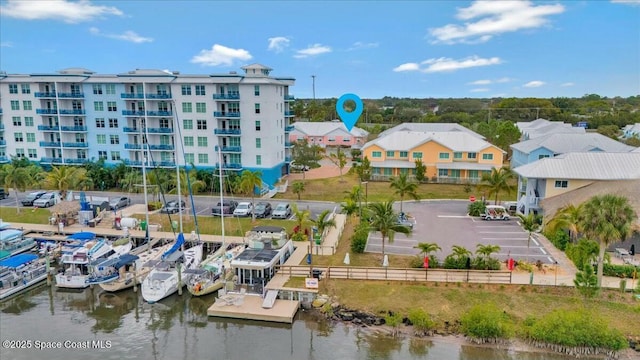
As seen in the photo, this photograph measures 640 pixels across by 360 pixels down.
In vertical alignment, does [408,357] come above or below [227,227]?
below

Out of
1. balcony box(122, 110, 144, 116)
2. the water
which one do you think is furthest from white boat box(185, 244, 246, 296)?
balcony box(122, 110, 144, 116)

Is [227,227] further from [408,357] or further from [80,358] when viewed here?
[408,357]

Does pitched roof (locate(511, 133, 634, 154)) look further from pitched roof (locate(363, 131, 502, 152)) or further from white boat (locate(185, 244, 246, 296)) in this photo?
white boat (locate(185, 244, 246, 296))

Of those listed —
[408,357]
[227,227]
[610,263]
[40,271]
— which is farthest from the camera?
[227,227]

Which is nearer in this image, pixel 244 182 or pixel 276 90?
pixel 244 182

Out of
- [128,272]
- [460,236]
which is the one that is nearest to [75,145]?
[128,272]

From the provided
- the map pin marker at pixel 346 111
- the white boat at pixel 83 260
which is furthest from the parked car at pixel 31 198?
the map pin marker at pixel 346 111

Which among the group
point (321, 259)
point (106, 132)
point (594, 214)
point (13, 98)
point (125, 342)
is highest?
point (13, 98)

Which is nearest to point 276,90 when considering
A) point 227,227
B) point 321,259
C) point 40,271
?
point 227,227
